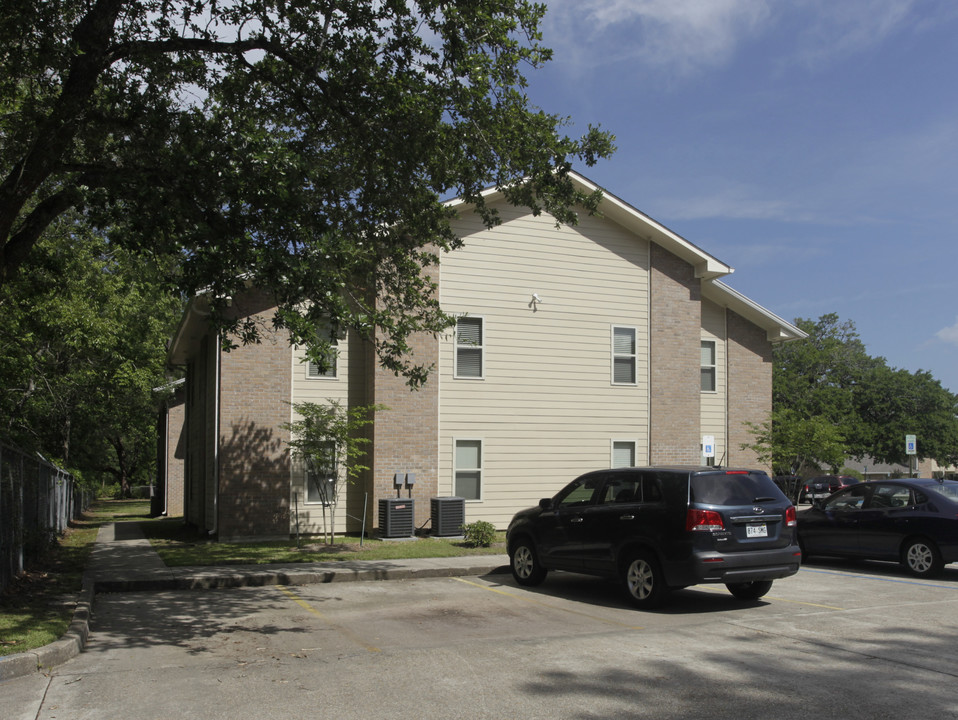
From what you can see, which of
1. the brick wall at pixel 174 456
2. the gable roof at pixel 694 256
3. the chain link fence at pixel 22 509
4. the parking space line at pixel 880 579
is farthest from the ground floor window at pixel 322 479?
the brick wall at pixel 174 456

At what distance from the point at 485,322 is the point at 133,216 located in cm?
1101

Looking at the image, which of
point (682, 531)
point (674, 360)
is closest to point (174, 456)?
point (674, 360)

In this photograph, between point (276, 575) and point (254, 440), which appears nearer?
point (276, 575)

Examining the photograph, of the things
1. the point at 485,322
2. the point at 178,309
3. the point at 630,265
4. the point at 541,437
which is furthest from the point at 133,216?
the point at 178,309

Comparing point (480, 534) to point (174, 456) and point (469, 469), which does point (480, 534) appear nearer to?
point (469, 469)

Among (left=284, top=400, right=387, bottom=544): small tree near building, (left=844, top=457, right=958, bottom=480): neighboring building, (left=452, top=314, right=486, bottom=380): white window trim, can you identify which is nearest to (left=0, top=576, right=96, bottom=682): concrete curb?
(left=284, top=400, right=387, bottom=544): small tree near building

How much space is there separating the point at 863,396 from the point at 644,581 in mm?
65081

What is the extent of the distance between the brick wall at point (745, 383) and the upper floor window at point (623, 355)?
355 centimetres

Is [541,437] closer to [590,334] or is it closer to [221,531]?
[590,334]

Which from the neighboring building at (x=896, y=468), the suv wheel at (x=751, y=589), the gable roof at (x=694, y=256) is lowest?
the neighboring building at (x=896, y=468)

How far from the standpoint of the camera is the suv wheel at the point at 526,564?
1248cm

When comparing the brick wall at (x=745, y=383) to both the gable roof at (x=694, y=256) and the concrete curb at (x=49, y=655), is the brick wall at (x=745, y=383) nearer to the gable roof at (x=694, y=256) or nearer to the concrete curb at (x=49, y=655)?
the gable roof at (x=694, y=256)

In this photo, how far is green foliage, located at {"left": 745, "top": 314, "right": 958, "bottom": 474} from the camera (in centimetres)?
6275

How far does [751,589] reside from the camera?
11070 millimetres
